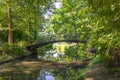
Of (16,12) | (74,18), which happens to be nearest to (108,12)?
(16,12)

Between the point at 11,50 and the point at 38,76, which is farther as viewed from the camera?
the point at 11,50

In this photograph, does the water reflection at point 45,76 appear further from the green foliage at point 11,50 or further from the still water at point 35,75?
the green foliage at point 11,50

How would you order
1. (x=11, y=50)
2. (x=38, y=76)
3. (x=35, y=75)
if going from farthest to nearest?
(x=11, y=50) → (x=35, y=75) → (x=38, y=76)

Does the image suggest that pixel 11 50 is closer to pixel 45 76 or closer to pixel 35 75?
pixel 35 75

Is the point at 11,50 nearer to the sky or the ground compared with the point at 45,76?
nearer to the sky

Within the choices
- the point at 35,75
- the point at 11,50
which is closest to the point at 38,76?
the point at 35,75

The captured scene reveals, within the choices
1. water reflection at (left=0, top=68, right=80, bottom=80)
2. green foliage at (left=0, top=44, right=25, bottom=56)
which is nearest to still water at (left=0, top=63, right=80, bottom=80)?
water reflection at (left=0, top=68, right=80, bottom=80)

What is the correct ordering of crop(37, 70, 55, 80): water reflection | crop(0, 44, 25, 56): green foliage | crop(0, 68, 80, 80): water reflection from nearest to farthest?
crop(0, 68, 80, 80): water reflection → crop(37, 70, 55, 80): water reflection → crop(0, 44, 25, 56): green foliage

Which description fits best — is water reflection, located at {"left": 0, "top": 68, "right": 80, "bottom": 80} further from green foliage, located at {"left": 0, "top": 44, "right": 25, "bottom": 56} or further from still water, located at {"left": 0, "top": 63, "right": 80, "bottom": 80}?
green foliage, located at {"left": 0, "top": 44, "right": 25, "bottom": 56}

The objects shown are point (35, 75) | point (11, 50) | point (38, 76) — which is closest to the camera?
point (38, 76)

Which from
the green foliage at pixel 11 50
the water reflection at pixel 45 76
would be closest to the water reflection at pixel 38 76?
the water reflection at pixel 45 76

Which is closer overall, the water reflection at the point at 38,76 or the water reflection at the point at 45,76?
the water reflection at the point at 38,76

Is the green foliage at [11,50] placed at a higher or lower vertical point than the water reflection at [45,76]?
higher

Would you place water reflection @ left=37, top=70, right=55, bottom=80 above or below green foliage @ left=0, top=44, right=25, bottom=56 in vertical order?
below
